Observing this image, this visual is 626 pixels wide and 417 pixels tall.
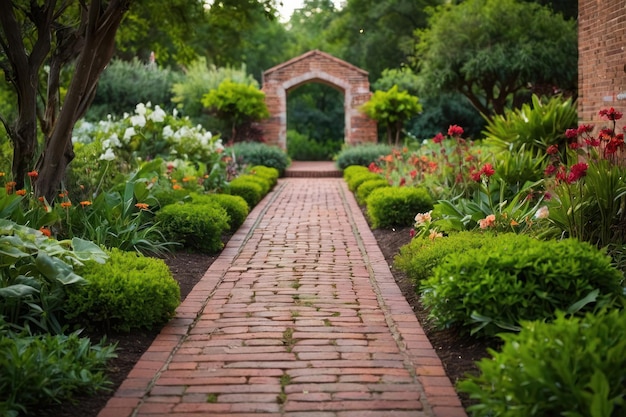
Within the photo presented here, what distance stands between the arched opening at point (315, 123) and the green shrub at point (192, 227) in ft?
63.5

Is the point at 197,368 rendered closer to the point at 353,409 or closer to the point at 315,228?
the point at 353,409

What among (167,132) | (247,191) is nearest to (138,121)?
(167,132)

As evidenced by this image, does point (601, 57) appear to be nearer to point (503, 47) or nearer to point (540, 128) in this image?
point (540, 128)

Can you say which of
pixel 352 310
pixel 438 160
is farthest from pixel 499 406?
pixel 438 160

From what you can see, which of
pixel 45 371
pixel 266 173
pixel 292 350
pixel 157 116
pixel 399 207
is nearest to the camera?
pixel 45 371

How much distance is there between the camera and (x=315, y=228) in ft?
32.1

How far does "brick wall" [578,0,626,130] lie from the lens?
8.34 meters

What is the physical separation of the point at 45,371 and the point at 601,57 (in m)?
7.40

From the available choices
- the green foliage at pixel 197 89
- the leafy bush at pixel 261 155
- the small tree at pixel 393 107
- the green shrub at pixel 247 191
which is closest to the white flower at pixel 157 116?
the green shrub at pixel 247 191

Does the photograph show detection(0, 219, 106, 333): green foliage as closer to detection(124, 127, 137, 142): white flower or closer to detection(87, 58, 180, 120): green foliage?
detection(124, 127, 137, 142): white flower

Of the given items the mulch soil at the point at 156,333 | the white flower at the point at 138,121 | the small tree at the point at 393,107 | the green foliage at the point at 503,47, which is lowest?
the mulch soil at the point at 156,333

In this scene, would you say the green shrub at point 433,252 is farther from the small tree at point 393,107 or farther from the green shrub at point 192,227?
the small tree at point 393,107

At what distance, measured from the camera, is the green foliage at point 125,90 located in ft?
73.4

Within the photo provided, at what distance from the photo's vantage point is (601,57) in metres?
8.87
